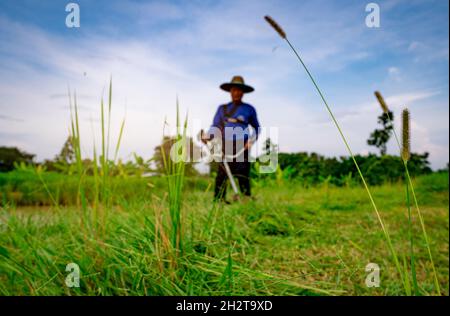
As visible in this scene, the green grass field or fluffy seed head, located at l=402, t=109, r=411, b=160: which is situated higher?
fluffy seed head, located at l=402, t=109, r=411, b=160

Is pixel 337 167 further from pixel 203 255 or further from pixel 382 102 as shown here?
pixel 382 102

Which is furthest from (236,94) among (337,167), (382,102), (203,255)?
(337,167)

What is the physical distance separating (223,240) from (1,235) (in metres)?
1.03

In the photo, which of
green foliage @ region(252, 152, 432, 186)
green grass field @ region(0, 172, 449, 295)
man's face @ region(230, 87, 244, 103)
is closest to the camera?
green grass field @ region(0, 172, 449, 295)

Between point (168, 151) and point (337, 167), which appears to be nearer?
point (168, 151)

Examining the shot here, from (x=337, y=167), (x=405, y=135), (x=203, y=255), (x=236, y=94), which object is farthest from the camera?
(x=337, y=167)

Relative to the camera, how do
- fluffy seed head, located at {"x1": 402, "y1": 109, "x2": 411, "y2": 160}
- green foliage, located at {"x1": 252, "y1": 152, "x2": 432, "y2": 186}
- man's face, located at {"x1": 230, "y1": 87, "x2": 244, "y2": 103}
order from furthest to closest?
green foliage, located at {"x1": 252, "y1": 152, "x2": 432, "y2": 186} < man's face, located at {"x1": 230, "y1": 87, "x2": 244, "y2": 103} < fluffy seed head, located at {"x1": 402, "y1": 109, "x2": 411, "y2": 160}

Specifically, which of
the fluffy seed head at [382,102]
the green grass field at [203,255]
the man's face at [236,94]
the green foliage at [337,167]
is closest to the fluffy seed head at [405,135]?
the fluffy seed head at [382,102]

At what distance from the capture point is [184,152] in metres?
1.02

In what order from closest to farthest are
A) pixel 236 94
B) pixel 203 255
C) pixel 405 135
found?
1. pixel 405 135
2. pixel 203 255
3. pixel 236 94

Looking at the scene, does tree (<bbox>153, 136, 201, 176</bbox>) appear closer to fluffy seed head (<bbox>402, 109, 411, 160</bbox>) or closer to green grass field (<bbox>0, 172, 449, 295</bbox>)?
green grass field (<bbox>0, 172, 449, 295</bbox>)

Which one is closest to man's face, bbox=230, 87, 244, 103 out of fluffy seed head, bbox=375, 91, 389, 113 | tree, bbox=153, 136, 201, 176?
tree, bbox=153, 136, 201, 176

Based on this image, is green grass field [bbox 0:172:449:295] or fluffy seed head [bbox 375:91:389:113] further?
green grass field [bbox 0:172:449:295]

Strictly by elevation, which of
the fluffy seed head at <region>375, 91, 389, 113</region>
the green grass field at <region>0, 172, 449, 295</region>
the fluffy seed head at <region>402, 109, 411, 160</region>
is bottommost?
the green grass field at <region>0, 172, 449, 295</region>
